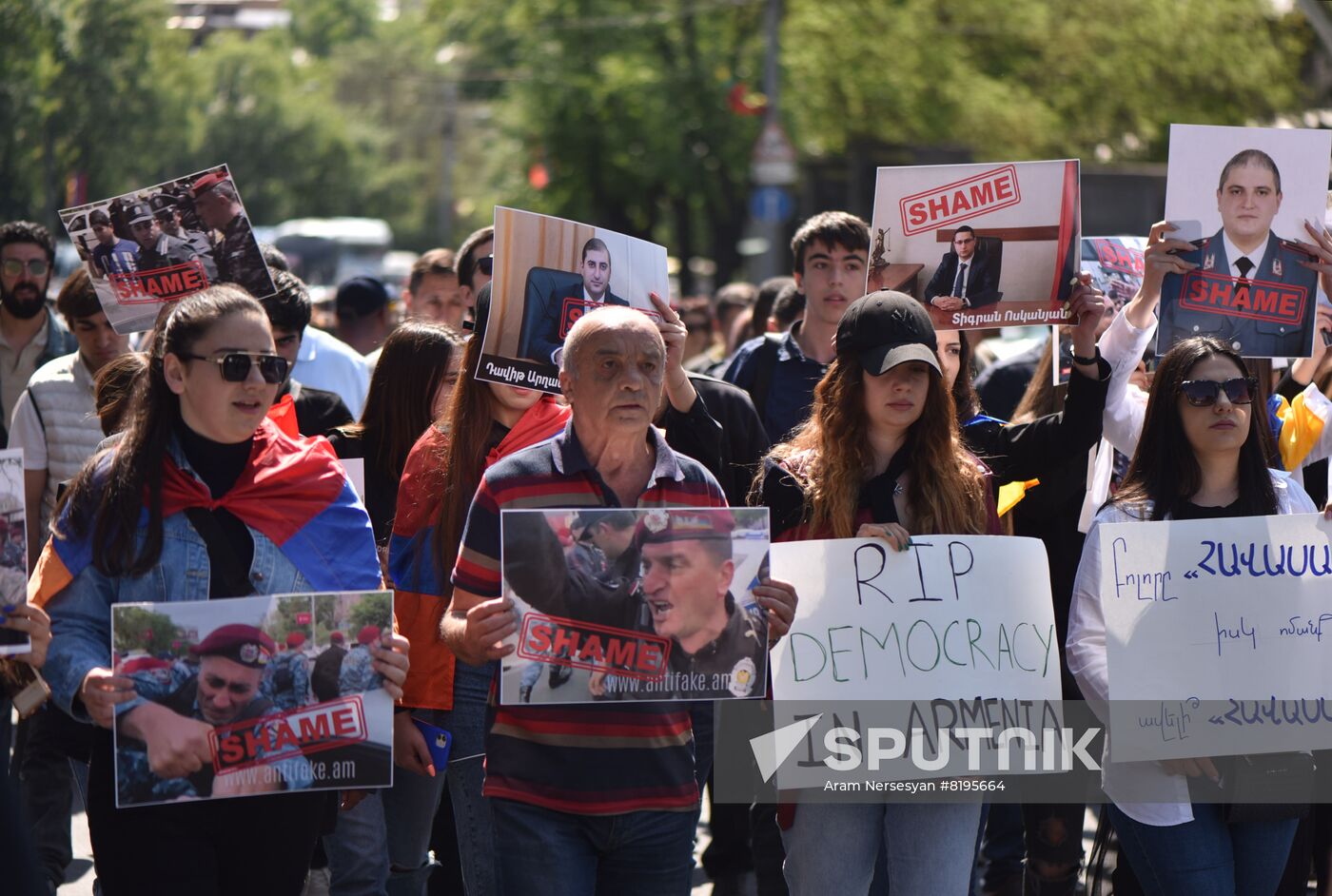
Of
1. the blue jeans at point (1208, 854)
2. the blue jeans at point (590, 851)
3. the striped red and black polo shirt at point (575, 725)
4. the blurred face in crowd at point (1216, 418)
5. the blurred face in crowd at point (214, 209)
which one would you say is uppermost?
the blurred face in crowd at point (214, 209)

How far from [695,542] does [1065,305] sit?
1.70 m

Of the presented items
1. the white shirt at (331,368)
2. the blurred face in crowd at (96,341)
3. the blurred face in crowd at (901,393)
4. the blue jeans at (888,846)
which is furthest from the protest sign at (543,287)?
the white shirt at (331,368)

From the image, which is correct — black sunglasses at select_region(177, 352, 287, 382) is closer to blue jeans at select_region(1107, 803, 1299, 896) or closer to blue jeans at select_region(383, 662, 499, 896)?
blue jeans at select_region(383, 662, 499, 896)

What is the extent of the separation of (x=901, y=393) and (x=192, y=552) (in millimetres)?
1689

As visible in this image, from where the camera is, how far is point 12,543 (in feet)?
11.8

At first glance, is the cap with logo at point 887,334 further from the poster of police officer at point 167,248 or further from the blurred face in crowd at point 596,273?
the poster of police officer at point 167,248

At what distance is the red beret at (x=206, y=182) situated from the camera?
5.82 metres

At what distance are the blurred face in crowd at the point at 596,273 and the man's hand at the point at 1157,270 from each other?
1.44m

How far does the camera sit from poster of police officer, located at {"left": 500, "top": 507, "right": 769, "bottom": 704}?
3.59 metres

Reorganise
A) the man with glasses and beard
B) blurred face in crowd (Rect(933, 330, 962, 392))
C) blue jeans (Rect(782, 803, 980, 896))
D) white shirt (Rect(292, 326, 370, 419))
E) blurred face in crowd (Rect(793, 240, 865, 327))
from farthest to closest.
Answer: the man with glasses and beard → white shirt (Rect(292, 326, 370, 419)) → blurred face in crowd (Rect(793, 240, 865, 327)) → blurred face in crowd (Rect(933, 330, 962, 392)) → blue jeans (Rect(782, 803, 980, 896))

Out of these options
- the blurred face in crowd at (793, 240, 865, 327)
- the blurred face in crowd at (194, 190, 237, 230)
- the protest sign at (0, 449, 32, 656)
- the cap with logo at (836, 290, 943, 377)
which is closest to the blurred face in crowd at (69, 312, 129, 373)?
the blurred face in crowd at (194, 190, 237, 230)

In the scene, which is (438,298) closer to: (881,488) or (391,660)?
(881,488)

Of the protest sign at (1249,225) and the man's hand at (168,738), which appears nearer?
the man's hand at (168,738)

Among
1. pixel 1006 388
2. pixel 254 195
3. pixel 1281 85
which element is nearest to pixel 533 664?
pixel 1006 388
